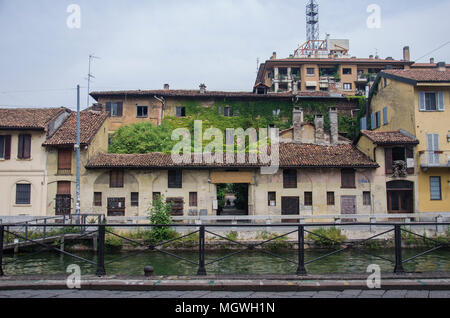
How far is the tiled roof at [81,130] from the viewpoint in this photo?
2558 centimetres

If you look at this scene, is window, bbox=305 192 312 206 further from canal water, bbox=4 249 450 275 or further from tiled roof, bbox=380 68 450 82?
tiled roof, bbox=380 68 450 82

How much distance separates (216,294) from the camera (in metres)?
6.46

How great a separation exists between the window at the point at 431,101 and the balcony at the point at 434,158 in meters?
3.49

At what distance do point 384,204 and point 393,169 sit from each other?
2.72 metres

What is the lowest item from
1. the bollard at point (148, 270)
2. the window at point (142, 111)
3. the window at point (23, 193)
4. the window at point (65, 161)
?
the bollard at point (148, 270)

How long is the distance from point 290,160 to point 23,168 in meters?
19.6

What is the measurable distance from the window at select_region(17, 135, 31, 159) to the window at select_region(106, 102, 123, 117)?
1166 centimetres

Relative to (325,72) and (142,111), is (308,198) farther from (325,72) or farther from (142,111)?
(325,72)

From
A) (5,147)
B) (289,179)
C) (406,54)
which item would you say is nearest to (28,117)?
(5,147)

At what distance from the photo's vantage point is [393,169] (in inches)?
1039

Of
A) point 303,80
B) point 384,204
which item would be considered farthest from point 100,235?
point 303,80

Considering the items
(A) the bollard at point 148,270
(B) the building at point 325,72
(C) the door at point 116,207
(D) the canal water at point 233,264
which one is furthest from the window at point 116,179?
(B) the building at point 325,72

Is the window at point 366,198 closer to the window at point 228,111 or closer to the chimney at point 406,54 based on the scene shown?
the window at point 228,111
